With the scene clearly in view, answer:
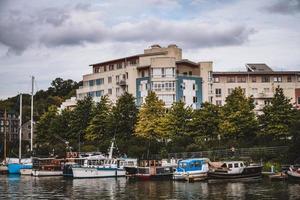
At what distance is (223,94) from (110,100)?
27.4m

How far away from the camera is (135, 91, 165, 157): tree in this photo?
100 metres

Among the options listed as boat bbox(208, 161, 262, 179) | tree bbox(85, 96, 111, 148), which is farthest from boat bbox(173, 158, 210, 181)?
tree bbox(85, 96, 111, 148)

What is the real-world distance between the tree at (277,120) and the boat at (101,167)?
76.3 feet

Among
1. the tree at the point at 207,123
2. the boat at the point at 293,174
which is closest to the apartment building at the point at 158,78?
the tree at the point at 207,123

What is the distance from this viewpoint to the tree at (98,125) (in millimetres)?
107575

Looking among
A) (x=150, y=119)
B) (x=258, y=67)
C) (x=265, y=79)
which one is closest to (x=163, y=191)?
(x=150, y=119)

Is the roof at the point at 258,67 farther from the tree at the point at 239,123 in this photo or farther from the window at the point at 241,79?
the tree at the point at 239,123

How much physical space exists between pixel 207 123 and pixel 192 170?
24031 millimetres

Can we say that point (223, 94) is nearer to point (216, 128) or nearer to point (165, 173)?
point (216, 128)

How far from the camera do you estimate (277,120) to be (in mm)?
86688

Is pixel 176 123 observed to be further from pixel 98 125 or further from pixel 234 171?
pixel 234 171

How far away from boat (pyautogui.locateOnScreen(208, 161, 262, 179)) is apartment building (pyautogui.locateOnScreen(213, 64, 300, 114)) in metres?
54.3

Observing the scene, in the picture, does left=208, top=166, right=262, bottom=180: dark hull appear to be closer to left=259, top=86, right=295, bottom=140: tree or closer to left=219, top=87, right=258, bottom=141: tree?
left=259, top=86, right=295, bottom=140: tree

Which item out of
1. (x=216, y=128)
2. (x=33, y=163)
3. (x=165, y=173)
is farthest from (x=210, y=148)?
(x=33, y=163)
